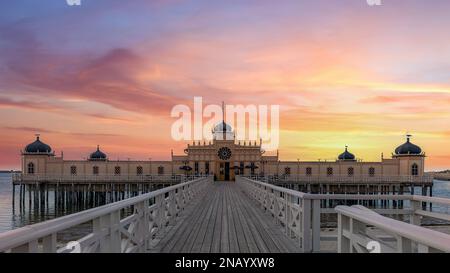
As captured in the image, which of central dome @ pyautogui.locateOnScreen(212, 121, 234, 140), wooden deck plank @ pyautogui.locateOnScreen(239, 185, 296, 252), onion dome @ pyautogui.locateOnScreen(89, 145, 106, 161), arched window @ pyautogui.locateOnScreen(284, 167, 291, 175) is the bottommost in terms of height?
arched window @ pyautogui.locateOnScreen(284, 167, 291, 175)

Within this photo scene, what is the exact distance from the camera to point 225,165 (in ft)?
212

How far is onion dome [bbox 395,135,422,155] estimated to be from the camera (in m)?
62.2

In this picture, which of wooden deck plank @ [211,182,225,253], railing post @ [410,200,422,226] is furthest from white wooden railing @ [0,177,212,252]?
railing post @ [410,200,422,226]

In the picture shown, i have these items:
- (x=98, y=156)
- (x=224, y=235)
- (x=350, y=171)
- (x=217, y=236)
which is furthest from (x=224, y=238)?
(x=98, y=156)

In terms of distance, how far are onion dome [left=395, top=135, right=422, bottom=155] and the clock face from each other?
2312 centimetres

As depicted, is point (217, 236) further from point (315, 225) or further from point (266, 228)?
point (315, 225)

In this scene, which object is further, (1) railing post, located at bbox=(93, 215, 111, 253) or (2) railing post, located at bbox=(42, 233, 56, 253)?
(1) railing post, located at bbox=(93, 215, 111, 253)

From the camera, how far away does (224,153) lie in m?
64.8

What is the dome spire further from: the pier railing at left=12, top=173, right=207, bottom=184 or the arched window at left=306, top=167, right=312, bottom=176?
the pier railing at left=12, top=173, right=207, bottom=184

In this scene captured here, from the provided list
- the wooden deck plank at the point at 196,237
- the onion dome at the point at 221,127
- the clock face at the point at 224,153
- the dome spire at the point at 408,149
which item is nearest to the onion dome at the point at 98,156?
the onion dome at the point at 221,127

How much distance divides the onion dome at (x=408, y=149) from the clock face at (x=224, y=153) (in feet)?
75.9

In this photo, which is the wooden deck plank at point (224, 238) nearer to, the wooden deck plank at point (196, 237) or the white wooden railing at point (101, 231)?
the wooden deck plank at point (196, 237)

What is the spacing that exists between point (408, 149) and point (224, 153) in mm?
24872
